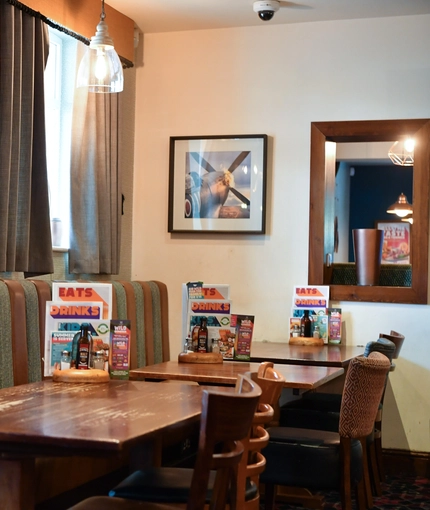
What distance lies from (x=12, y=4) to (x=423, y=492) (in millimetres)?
3762

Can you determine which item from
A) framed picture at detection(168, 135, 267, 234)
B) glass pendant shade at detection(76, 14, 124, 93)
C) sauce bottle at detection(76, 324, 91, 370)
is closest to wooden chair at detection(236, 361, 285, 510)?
sauce bottle at detection(76, 324, 91, 370)

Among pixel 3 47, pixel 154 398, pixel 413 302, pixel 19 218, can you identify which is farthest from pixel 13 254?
pixel 413 302

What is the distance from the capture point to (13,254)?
412 cm

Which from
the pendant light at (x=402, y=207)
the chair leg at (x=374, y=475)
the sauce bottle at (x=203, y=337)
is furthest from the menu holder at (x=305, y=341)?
the pendant light at (x=402, y=207)

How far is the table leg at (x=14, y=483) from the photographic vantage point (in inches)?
82.0

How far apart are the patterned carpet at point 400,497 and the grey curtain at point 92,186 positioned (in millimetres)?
1992

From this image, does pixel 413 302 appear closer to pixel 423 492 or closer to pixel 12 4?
pixel 423 492

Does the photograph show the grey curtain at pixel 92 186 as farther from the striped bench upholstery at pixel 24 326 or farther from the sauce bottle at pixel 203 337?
the sauce bottle at pixel 203 337

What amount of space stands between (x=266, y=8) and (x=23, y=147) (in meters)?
Result: 1.96

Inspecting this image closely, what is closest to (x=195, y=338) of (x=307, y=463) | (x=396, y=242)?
(x=307, y=463)

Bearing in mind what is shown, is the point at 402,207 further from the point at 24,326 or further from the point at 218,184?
the point at 24,326

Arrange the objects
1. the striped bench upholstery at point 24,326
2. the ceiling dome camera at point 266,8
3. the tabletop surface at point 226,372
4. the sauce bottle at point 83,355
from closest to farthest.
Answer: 1. the sauce bottle at point 83,355
2. the tabletop surface at point 226,372
3. the striped bench upholstery at point 24,326
4. the ceiling dome camera at point 266,8

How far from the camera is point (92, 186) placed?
5.09 m

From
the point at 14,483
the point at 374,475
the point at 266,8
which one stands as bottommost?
the point at 374,475
